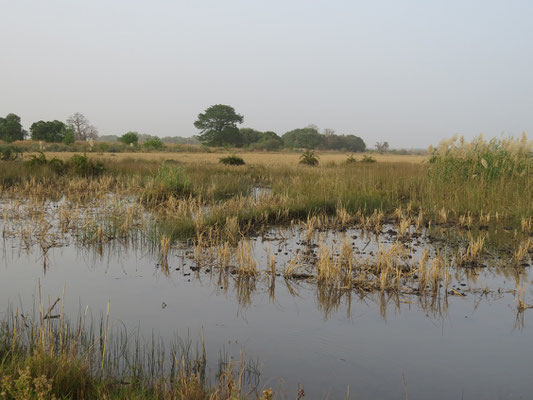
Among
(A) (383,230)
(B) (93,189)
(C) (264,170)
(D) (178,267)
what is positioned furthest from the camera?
(C) (264,170)

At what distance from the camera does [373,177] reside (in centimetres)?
1429

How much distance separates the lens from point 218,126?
79.2 meters

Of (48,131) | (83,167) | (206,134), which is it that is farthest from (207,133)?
(83,167)

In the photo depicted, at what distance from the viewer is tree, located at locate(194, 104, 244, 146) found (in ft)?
256

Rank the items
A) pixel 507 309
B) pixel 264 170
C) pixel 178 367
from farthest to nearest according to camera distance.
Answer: pixel 264 170, pixel 507 309, pixel 178 367

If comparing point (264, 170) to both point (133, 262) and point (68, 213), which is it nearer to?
point (68, 213)

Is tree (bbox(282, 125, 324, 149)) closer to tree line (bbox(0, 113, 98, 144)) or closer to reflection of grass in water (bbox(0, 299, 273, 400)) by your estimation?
tree line (bbox(0, 113, 98, 144))

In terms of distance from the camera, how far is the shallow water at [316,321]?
3400mm

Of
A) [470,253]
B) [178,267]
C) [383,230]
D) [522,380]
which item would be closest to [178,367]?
[522,380]

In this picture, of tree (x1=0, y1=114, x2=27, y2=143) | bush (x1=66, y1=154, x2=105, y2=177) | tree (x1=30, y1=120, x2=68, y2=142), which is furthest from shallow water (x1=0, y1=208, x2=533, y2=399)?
tree (x1=0, y1=114, x2=27, y2=143)

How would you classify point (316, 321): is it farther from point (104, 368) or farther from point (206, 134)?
point (206, 134)

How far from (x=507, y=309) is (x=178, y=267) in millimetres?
3908

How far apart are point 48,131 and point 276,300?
3016 inches

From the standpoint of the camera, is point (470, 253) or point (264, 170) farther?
point (264, 170)
